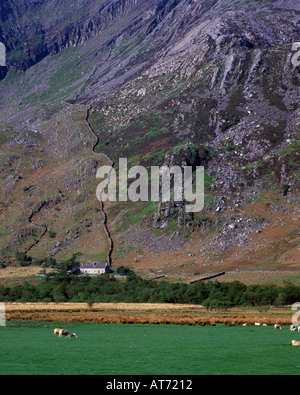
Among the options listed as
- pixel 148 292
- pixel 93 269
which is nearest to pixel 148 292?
pixel 148 292

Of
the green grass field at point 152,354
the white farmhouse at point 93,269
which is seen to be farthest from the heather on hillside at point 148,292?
the green grass field at point 152,354

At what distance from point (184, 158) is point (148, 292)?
59264 millimetres

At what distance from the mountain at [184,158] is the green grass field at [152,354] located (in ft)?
192

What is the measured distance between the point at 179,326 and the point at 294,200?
241 feet

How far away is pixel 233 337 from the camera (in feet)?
96.3

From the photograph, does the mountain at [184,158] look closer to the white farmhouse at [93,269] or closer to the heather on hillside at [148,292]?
the white farmhouse at [93,269]

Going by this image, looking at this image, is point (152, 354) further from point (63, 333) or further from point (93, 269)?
point (93, 269)

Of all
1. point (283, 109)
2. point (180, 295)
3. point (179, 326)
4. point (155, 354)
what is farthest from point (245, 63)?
point (155, 354)

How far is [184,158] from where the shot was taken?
126 meters

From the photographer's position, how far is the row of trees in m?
59.6

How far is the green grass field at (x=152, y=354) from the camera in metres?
17.3

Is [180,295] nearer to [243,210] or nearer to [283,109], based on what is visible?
[243,210]

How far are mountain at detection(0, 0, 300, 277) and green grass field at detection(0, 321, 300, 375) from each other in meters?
58.6

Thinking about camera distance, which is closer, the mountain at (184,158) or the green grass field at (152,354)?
the green grass field at (152,354)
